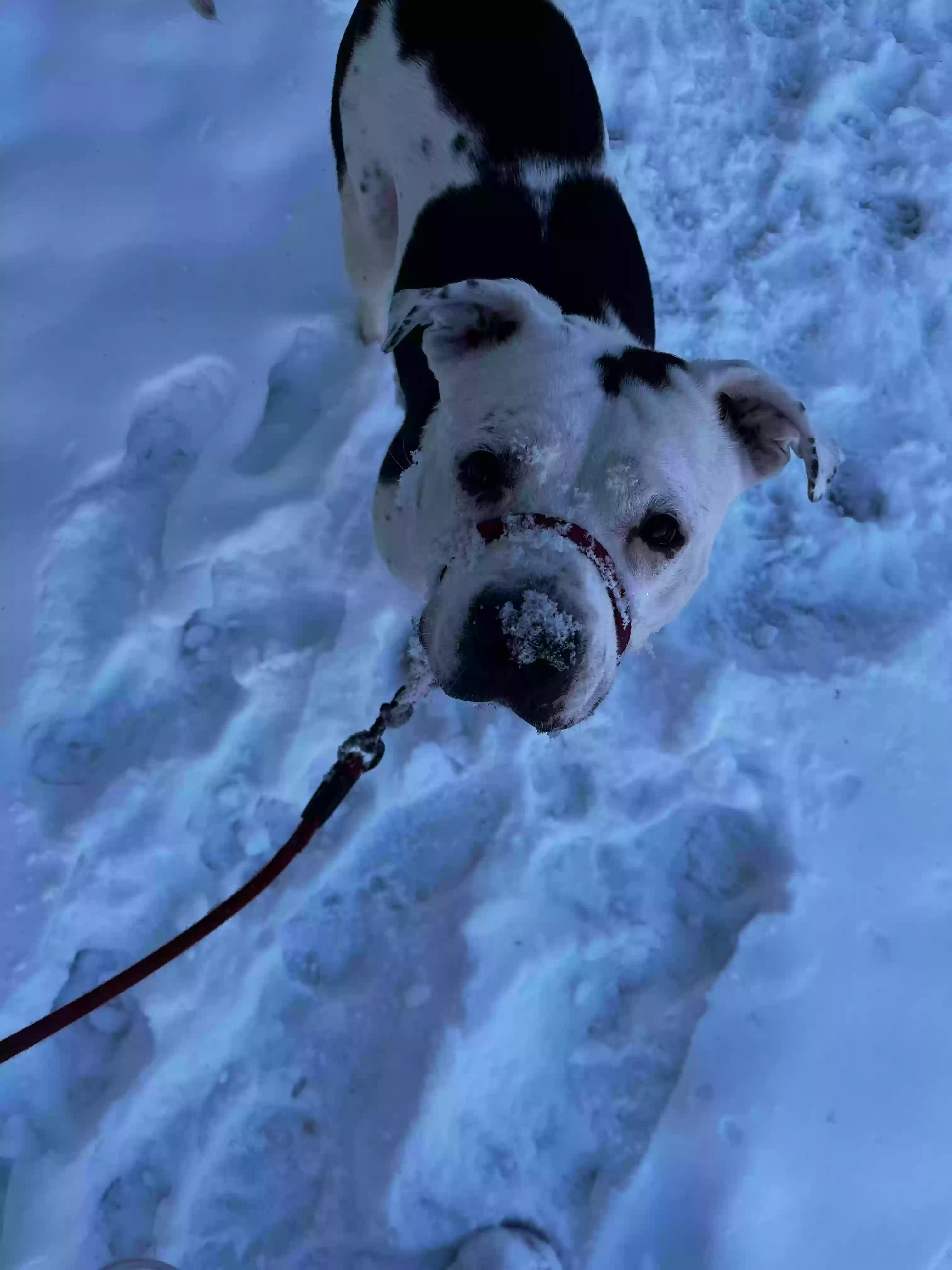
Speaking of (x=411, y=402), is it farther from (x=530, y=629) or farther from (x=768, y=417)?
(x=530, y=629)

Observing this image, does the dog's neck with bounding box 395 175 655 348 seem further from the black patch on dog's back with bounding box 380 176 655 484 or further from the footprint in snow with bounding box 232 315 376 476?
the footprint in snow with bounding box 232 315 376 476

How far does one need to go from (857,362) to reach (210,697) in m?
2.96

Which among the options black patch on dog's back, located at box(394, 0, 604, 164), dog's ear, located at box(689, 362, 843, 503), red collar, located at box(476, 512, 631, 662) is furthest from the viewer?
black patch on dog's back, located at box(394, 0, 604, 164)

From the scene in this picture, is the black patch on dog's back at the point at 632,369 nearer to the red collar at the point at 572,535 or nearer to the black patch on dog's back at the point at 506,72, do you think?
the red collar at the point at 572,535

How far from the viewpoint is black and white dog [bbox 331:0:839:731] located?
1.71 m

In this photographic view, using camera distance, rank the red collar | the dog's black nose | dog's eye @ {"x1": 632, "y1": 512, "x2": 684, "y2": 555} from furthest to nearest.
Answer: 1. dog's eye @ {"x1": 632, "y1": 512, "x2": 684, "y2": 555}
2. the red collar
3. the dog's black nose

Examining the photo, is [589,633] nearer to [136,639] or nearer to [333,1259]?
[136,639]

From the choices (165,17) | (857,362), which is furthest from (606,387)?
(165,17)

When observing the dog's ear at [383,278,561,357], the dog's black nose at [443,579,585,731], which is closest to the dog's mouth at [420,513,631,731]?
the dog's black nose at [443,579,585,731]

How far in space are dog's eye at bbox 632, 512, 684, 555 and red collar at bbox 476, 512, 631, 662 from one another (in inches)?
4.5

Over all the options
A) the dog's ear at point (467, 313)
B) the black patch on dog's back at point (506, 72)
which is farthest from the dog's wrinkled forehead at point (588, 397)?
the black patch on dog's back at point (506, 72)

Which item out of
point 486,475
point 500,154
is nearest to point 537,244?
point 500,154

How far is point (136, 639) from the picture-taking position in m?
2.91

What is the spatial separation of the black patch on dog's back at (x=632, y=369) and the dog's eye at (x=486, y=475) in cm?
29
